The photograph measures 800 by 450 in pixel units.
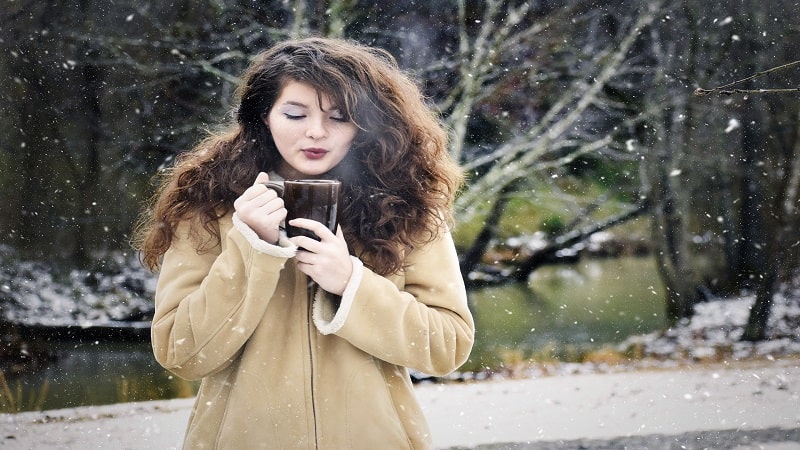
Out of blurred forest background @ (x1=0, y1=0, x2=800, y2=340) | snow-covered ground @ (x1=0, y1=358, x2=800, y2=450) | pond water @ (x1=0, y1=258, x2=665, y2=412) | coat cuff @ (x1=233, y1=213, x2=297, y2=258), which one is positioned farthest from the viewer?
pond water @ (x1=0, y1=258, x2=665, y2=412)

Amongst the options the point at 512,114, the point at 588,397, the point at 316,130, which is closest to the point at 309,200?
the point at 316,130

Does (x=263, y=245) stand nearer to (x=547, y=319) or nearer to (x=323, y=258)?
(x=323, y=258)

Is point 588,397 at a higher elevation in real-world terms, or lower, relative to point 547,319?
lower

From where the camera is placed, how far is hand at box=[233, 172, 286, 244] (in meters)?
1.35

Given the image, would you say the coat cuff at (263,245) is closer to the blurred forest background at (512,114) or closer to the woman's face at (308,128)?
the woman's face at (308,128)

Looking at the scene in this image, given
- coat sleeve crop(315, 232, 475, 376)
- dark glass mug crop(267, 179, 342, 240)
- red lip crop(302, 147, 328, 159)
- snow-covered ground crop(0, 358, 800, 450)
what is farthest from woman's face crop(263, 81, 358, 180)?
snow-covered ground crop(0, 358, 800, 450)

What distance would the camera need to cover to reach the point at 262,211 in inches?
53.1

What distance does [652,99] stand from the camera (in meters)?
5.84

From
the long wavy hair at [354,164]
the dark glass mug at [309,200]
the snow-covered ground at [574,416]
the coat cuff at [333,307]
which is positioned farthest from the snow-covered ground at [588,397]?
the dark glass mug at [309,200]

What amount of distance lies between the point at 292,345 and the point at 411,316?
0.24 meters

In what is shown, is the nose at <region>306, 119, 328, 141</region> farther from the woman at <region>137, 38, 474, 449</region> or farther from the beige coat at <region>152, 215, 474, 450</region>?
the beige coat at <region>152, 215, 474, 450</region>

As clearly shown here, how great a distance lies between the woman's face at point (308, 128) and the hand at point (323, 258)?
206mm

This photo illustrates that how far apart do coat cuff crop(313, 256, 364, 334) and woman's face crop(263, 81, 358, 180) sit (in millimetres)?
245

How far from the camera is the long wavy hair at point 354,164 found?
1.53 m
